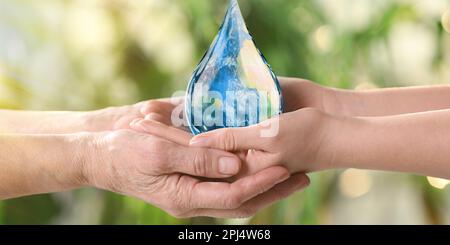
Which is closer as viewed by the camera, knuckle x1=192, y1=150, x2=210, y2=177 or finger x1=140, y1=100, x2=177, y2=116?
knuckle x1=192, y1=150, x2=210, y2=177

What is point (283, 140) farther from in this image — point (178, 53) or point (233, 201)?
point (178, 53)

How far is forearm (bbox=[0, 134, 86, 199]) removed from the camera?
69 cm

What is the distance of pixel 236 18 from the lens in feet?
2.23

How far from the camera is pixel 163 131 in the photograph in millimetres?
679

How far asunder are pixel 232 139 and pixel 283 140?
0.05 metres

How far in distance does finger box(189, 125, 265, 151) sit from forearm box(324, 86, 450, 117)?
0.19 meters

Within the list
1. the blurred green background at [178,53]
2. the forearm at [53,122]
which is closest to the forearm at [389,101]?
the forearm at [53,122]

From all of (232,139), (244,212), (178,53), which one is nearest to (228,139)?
(232,139)

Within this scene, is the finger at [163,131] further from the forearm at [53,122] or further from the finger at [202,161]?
the forearm at [53,122]

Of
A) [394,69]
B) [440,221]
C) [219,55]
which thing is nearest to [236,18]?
[219,55]

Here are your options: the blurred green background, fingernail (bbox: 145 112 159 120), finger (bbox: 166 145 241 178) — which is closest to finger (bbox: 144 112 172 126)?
fingernail (bbox: 145 112 159 120)

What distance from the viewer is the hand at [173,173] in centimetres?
64

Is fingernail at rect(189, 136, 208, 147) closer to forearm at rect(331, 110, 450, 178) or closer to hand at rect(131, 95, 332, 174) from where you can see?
hand at rect(131, 95, 332, 174)
